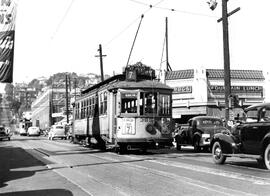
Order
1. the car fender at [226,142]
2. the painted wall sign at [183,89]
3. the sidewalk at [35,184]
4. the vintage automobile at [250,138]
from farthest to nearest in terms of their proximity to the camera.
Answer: the painted wall sign at [183,89]
the car fender at [226,142]
the vintage automobile at [250,138]
the sidewalk at [35,184]

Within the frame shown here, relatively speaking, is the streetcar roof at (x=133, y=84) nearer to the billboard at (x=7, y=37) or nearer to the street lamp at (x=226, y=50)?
the street lamp at (x=226, y=50)

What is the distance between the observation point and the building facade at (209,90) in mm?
35875

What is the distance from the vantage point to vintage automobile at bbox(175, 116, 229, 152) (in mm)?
20125

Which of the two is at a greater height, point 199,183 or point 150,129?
point 150,129

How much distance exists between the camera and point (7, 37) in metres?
15.8

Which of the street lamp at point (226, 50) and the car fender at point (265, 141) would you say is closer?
the car fender at point (265, 141)

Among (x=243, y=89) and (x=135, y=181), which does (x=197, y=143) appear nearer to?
(x=135, y=181)

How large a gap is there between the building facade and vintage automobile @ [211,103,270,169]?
72.8ft

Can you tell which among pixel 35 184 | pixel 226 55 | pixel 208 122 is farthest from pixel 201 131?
pixel 35 184

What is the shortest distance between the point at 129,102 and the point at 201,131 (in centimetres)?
420

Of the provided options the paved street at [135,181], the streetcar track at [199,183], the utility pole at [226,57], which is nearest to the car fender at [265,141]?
the paved street at [135,181]

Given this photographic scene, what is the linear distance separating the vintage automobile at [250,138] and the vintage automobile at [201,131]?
20.2ft

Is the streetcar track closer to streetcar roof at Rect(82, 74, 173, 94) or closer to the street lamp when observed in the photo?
streetcar roof at Rect(82, 74, 173, 94)

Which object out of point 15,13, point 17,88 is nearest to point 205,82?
point 15,13
